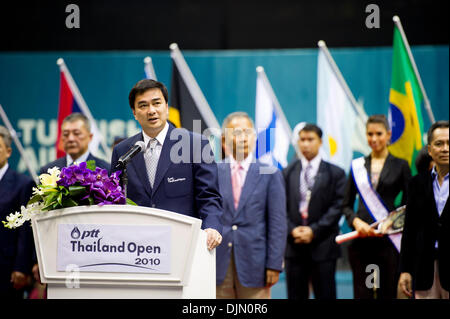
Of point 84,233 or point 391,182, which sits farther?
point 391,182

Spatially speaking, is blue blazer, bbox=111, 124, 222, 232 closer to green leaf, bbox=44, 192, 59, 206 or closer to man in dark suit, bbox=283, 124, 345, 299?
green leaf, bbox=44, 192, 59, 206

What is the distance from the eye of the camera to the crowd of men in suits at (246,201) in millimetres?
3080

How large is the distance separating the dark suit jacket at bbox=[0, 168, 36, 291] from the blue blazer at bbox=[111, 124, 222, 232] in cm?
130

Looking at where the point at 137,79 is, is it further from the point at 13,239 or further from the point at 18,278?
the point at 18,278

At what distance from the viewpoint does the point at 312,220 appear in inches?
193

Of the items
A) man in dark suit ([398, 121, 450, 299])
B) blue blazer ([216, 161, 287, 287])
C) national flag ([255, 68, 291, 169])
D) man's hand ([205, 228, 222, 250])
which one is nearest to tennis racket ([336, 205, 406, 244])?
blue blazer ([216, 161, 287, 287])

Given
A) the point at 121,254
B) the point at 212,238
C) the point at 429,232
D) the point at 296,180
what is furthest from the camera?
the point at 296,180

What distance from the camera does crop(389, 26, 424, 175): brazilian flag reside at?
16.4ft

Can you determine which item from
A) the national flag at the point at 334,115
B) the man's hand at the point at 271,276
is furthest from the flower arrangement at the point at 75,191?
the national flag at the point at 334,115

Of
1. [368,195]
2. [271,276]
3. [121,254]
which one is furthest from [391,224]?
[121,254]

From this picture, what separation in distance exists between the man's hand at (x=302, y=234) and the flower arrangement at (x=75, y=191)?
2.40m

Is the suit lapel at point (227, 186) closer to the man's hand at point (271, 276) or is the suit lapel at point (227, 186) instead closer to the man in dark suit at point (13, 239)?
the man's hand at point (271, 276)

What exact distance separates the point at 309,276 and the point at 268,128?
1.77 m

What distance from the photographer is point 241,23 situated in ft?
26.0
